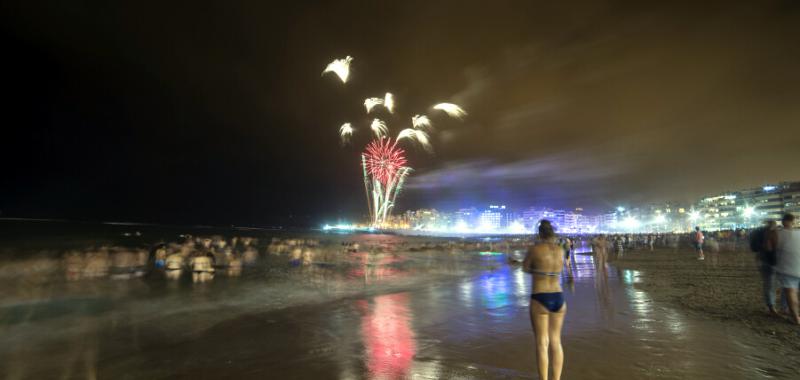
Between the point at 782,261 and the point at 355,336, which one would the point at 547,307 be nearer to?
the point at 355,336

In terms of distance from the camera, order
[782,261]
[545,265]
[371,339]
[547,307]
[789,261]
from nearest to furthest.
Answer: [547,307], [545,265], [371,339], [789,261], [782,261]

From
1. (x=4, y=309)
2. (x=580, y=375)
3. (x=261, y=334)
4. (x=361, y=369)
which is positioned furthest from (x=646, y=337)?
(x=4, y=309)

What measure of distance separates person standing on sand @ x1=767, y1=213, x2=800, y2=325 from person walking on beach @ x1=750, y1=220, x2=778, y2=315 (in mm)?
305

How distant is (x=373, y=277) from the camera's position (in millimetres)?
20750

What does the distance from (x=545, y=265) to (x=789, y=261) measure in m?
6.93

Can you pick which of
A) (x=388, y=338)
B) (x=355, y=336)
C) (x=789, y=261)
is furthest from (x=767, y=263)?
(x=355, y=336)

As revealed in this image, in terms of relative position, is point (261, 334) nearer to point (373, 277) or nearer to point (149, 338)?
point (149, 338)

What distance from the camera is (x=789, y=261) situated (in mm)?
8328

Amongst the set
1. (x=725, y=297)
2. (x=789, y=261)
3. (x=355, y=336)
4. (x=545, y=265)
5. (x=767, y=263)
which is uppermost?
(x=545, y=265)

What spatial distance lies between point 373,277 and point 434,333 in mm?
12581

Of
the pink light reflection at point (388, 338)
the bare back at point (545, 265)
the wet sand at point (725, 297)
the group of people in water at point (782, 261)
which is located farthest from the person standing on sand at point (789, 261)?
the pink light reflection at point (388, 338)

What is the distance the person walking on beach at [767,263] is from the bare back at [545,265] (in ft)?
23.0

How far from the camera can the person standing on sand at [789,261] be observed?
8242mm

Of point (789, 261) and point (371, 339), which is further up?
point (789, 261)
